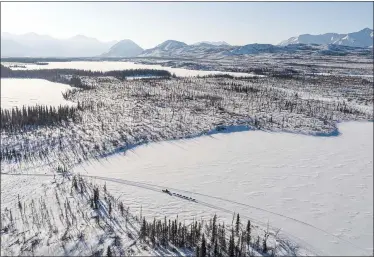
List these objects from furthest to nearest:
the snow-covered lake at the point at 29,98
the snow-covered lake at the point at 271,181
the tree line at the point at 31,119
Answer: the snow-covered lake at the point at 29,98, the tree line at the point at 31,119, the snow-covered lake at the point at 271,181

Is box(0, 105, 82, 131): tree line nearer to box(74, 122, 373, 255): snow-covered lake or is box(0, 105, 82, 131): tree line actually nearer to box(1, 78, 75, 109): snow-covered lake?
box(1, 78, 75, 109): snow-covered lake

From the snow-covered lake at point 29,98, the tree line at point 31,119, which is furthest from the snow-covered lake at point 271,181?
the snow-covered lake at point 29,98

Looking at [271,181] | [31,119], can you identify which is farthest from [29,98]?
[271,181]

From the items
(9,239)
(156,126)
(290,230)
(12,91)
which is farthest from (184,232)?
(12,91)

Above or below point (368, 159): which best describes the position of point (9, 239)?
below

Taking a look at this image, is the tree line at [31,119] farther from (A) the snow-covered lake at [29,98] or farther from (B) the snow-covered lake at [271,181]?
(B) the snow-covered lake at [271,181]

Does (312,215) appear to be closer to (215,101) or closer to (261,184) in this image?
(261,184)

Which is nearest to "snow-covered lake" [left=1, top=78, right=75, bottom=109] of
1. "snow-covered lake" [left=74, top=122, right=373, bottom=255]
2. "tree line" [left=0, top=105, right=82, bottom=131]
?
"tree line" [left=0, top=105, right=82, bottom=131]

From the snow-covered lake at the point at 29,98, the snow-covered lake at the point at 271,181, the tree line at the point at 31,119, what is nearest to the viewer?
the snow-covered lake at the point at 271,181

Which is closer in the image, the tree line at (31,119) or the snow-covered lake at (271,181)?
the snow-covered lake at (271,181)
